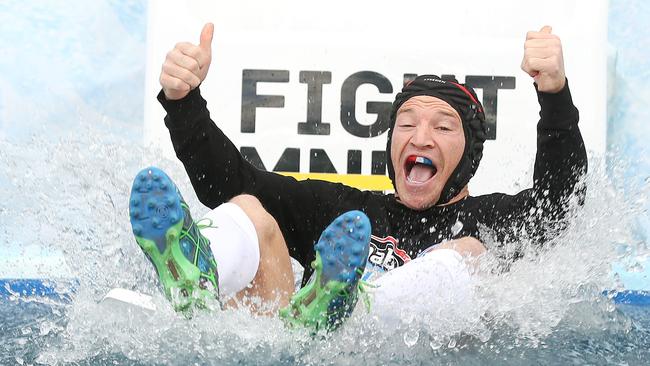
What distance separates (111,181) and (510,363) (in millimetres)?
904

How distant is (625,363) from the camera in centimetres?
130

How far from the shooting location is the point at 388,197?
5.75 feet

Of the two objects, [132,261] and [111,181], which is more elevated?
[111,181]

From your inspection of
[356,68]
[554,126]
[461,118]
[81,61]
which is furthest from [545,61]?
[81,61]

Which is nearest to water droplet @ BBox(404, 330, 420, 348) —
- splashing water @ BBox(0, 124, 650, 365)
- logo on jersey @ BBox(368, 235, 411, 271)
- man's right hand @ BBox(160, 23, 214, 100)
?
splashing water @ BBox(0, 124, 650, 365)

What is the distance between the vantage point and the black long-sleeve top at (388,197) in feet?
5.12

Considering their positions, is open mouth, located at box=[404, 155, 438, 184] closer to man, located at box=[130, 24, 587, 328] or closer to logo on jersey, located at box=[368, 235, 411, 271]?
man, located at box=[130, 24, 587, 328]

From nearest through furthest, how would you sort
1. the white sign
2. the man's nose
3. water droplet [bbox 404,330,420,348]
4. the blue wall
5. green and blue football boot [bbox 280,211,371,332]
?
green and blue football boot [bbox 280,211,371,332] → water droplet [bbox 404,330,420,348] → the man's nose → the white sign → the blue wall

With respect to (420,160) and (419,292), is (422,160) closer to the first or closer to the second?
(420,160)

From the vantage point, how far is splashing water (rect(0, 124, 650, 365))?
1283 mm

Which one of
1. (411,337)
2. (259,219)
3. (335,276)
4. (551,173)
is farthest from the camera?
(551,173)

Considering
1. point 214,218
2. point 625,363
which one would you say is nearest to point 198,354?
point 214,218

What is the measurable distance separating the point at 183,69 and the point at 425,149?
1.39 ft

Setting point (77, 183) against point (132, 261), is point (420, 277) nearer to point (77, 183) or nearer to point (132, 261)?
point (132, 261)
